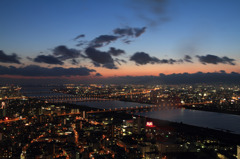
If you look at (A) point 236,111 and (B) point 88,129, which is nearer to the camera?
(B) point 88,129

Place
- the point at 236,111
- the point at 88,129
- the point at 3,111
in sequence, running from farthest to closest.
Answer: the point at 236,111
the point at 3,111
the point at 88,129

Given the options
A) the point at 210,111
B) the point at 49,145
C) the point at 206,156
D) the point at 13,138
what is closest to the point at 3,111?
the point at 13,138

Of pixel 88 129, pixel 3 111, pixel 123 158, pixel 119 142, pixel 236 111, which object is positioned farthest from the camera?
pixel 236 111

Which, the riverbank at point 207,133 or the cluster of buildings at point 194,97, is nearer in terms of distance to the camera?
the riverbank at point 207,133

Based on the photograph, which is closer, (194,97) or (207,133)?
(207,133)

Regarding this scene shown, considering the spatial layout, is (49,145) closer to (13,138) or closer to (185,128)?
(13,138)

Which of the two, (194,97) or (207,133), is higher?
(194,97)

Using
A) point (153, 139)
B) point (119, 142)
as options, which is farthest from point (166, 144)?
point (119, 142)

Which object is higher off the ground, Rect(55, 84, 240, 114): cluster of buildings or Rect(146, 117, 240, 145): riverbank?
Rect(55, 84, 240, 114): cluster of buildings

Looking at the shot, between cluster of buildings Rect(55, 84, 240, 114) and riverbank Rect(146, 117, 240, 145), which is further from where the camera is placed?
cluster of buildings Rect(55, 84, 240, 114)

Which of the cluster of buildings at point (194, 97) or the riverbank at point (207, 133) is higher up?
the cluster of buildings at point (194, 97)
